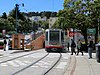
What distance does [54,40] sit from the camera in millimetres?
45594

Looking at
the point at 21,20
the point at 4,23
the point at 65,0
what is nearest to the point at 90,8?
the point at 65,0

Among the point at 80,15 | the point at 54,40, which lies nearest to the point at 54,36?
the point at 54,40

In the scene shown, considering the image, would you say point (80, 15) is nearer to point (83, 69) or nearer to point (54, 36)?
point (54, 36)

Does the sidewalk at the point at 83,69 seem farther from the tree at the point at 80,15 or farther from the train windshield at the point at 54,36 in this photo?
the tree at the point at 80,15

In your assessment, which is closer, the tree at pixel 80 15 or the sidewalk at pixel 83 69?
the sidewalk at pixel 83 69

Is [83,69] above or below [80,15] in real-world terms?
below

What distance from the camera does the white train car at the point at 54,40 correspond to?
4534 centimetres

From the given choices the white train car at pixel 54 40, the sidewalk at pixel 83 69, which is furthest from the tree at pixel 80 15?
the sidewalk at pixel 83 69

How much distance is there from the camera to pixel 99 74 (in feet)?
52.6

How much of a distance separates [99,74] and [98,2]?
38.2 meters

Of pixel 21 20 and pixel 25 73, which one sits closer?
pixel 25 73

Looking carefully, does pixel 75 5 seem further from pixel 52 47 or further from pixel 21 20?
pixel 21 20

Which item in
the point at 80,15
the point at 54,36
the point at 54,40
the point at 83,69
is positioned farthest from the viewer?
the point at 80,15

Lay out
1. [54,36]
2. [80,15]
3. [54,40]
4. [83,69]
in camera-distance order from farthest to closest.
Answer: [80,15]
[54,36]
[54,40]
[83,69]
